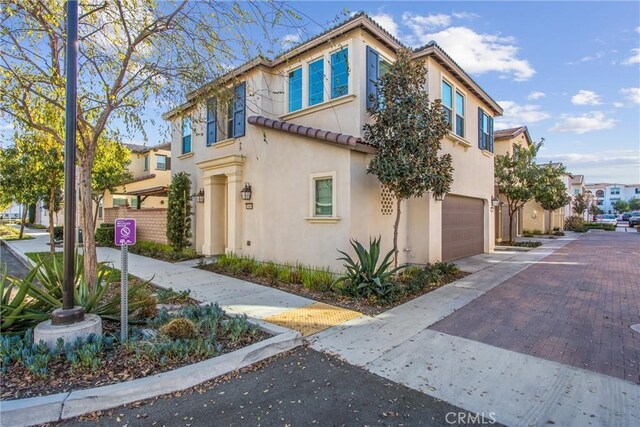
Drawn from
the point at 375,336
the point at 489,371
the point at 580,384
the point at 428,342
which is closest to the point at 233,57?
the point at 375,336

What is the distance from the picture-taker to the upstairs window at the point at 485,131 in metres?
13.9

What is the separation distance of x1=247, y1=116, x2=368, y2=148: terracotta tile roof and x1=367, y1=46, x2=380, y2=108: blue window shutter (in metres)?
1.43

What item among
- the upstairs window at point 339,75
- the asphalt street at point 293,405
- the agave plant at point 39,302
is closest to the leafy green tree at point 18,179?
A: the agave plant at point 39,302

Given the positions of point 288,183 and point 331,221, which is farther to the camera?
point 288,183

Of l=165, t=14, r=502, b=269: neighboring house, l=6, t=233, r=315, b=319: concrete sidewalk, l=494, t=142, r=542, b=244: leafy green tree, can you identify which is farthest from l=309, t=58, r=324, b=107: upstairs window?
l=494, t=142, r=542, b=244: leafy green tree

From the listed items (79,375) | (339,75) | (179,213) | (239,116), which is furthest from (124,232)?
(179,213)

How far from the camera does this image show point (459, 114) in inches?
482

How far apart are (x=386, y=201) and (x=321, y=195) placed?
1.90 m

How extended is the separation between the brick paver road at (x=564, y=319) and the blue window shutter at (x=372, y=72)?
579cm

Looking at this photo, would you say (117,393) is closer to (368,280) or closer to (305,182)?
(368,280)

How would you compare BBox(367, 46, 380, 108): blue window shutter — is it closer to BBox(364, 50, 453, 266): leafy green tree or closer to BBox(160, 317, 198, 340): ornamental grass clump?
BBox(364, 50, 453, 266): leafy green tree

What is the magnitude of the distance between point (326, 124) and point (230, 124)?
174 inches

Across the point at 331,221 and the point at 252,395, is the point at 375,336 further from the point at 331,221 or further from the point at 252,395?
the point at 331,221

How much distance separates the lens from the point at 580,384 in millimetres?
3592
